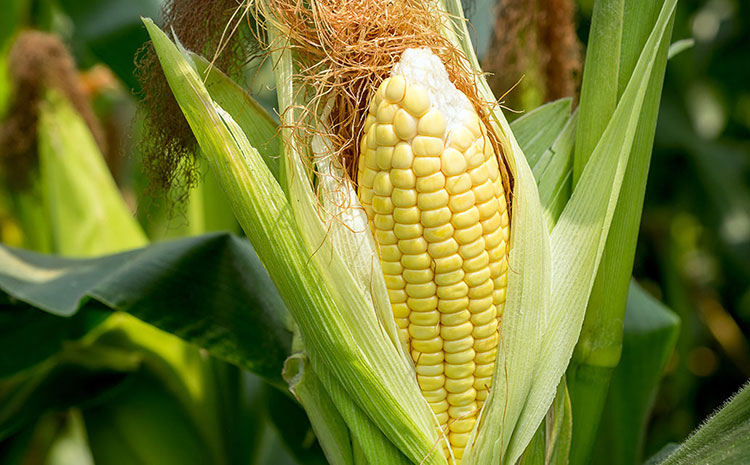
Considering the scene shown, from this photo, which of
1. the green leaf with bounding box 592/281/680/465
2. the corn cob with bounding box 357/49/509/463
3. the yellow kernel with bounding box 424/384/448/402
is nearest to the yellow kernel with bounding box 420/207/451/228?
the corn cob with bounding box 357/49/509/463

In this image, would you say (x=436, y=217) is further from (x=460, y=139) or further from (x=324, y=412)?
(x=324, y=412)

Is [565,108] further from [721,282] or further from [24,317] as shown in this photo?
[721,282]

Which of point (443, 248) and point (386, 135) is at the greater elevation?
point (386, 135)

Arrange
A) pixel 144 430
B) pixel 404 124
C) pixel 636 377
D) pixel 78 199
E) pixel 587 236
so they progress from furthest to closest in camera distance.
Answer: pixel 78 199
pixel 144 430
pixel 636 377
pixel 587 236
pixel 404 124

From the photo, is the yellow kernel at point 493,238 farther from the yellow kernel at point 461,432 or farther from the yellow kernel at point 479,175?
the yellow kernel at point 461,432

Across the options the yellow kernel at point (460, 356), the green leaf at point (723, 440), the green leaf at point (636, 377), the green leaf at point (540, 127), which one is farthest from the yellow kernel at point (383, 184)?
the green leaf at point (636, 377)

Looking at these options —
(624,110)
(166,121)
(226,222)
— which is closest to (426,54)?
(624,110)

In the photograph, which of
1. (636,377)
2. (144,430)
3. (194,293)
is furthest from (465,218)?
(144,430)

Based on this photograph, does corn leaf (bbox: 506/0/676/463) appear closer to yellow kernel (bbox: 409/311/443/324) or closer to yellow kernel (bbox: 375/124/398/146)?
yellow kernel (bbox: 409/311/443/324)
